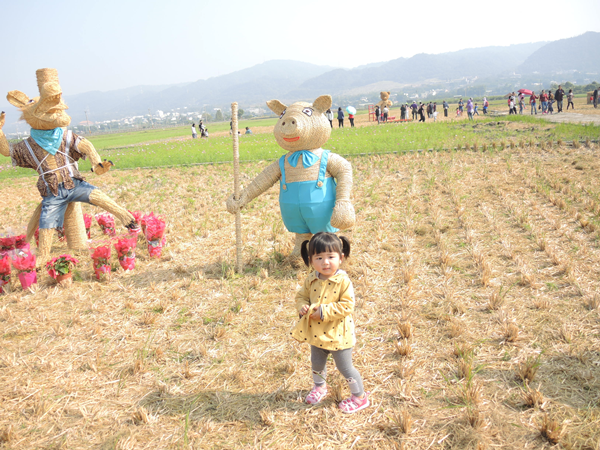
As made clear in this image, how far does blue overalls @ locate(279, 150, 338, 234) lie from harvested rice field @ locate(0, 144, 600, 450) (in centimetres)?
68

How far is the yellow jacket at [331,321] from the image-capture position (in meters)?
2.48

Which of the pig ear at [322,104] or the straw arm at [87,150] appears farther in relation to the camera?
the straw arm at [87,150]

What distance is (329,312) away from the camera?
2.42 m

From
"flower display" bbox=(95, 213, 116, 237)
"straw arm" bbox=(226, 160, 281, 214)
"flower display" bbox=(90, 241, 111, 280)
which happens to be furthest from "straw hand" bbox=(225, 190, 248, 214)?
"flower display" bbox=(95, 213, 116, 237)

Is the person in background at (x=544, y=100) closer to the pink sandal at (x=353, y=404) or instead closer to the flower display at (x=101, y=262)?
the flower display at (x=101, y=262)

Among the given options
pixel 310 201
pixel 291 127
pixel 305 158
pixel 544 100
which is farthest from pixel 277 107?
pixel 544 100

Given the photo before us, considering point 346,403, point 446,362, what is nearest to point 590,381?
point 446,362

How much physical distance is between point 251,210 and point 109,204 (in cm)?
294

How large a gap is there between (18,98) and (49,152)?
2.71ft

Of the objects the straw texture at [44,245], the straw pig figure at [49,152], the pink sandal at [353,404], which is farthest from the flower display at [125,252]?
the pink sandal at [353,404]

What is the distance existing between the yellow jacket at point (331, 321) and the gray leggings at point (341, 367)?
0.32 ft

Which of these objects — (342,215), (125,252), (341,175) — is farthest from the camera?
(125,252)

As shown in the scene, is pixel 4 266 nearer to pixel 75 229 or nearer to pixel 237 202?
pixel 75 229

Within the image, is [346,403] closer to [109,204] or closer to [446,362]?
[446,362]
